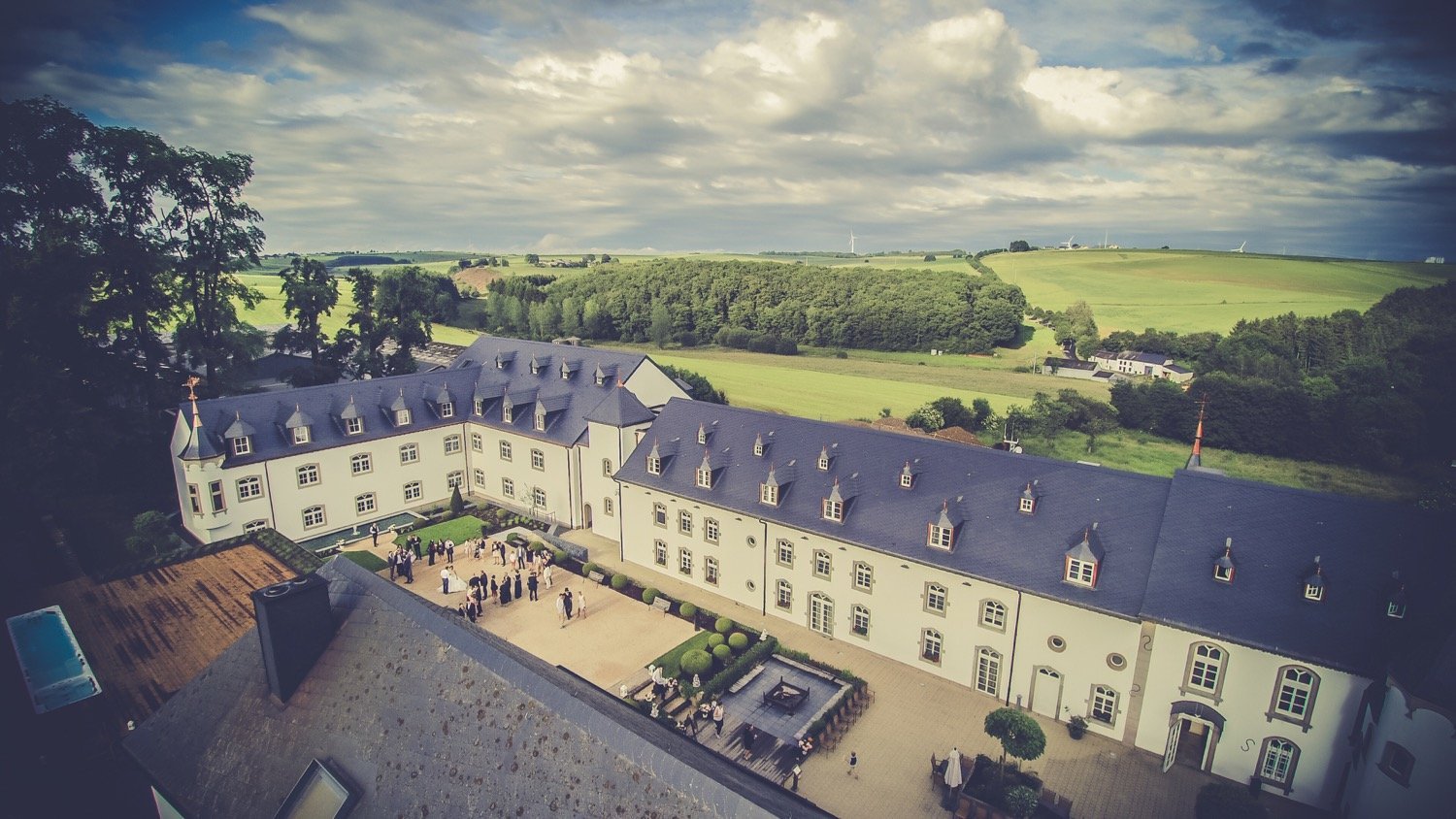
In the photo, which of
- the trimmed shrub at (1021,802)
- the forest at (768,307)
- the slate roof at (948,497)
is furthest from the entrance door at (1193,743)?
the forest at (768,307)

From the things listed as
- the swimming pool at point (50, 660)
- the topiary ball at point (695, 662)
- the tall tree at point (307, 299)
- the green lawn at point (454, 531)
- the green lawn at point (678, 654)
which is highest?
the tall tree at point (307, 299)

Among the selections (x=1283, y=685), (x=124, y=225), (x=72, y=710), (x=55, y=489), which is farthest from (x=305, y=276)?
(x=1283, y=685)

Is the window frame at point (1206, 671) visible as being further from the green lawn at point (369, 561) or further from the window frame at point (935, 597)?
the green lawn at point (369, 561)

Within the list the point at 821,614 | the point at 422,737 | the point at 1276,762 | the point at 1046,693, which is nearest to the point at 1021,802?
the point at 1046,693

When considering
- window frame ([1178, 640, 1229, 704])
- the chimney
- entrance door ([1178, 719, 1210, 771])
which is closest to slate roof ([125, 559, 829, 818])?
the chimney

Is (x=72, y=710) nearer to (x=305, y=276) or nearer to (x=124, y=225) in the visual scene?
(x=124, y=225)

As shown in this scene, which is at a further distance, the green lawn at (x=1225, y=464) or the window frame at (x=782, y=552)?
the green lawn at (x=1225, y=464)
